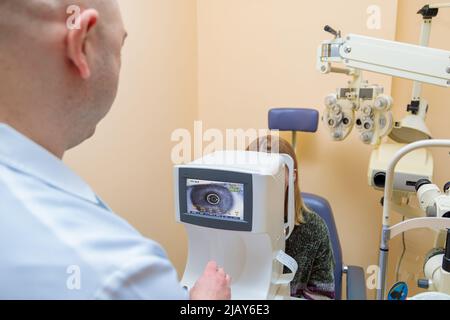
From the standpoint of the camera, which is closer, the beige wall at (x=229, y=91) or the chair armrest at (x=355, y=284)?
the chair armrest at (x=355, y=284)

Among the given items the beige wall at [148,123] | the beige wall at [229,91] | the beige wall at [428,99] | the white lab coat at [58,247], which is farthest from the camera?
the beige wall at [428,99]

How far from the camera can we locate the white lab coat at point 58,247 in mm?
450

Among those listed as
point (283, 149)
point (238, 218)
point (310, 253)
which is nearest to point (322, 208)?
point (310, 253)

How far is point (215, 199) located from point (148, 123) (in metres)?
1.20

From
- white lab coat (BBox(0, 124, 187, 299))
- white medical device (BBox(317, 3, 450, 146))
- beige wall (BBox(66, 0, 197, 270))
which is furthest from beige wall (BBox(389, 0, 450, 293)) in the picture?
white lab coat (BBox(0, 124, 187, 299))

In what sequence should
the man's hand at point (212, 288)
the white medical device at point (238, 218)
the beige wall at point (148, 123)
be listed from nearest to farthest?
the man's hand at point (212, 288) < the white medical device at point (238, 218) < the beige wall at point (148, 123)

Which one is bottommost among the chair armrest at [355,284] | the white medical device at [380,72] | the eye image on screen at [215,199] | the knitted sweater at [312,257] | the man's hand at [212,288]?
the chair armrest at [355,284]

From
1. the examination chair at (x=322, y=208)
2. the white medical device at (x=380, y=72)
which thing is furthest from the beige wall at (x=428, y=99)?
the examination chair at (x=322, y=208)

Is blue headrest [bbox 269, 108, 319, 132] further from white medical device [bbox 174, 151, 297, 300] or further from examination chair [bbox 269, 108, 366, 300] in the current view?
white medical device [bbox 174, 151, 297, 300]

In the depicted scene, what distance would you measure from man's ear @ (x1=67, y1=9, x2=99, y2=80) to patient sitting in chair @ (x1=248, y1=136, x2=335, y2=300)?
1.26 meters

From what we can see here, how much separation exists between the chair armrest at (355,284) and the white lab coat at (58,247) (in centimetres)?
126

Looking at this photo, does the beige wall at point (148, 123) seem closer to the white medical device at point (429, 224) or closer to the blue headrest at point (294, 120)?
the blue headrest at point (294, 120)

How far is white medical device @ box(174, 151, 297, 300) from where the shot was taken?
100cm
